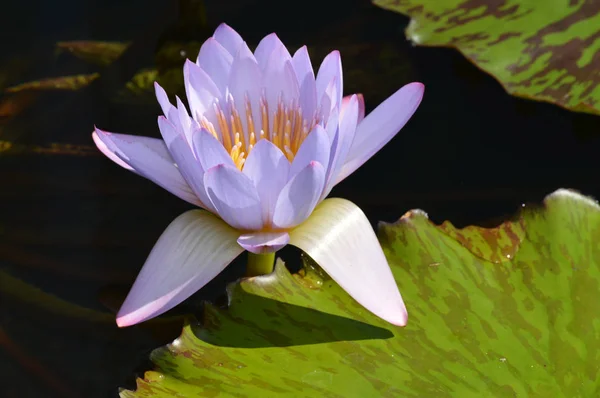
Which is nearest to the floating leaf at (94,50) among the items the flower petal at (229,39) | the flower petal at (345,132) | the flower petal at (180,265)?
the flower petal at (229,39)

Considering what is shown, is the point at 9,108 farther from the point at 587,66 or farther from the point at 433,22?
the point at 587,66

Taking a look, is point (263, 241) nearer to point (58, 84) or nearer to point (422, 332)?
point (422, 332)

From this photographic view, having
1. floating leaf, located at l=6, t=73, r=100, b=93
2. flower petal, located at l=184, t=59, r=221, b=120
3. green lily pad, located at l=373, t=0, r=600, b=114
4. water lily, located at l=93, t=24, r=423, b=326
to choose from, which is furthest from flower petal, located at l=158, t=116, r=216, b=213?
floating leaf, located at l=6, t=73, r=100, b=93

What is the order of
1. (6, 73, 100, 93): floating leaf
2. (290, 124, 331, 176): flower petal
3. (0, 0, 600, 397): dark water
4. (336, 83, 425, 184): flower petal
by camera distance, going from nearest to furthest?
(290, 124, 331, 176): flower petal, (336, 83, 425, 184): flower petal, (0, 0, 600, 397): dark water, (6, 73, 100, 93): floating leaf

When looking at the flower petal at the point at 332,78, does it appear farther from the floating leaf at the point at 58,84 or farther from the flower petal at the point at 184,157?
the floating leaf at the point at 58,84

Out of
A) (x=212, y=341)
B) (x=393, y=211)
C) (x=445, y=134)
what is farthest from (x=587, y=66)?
(x=212, y=341)

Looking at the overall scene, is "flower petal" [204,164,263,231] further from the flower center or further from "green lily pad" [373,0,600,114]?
"green lily pad" [373,0,600,114]
